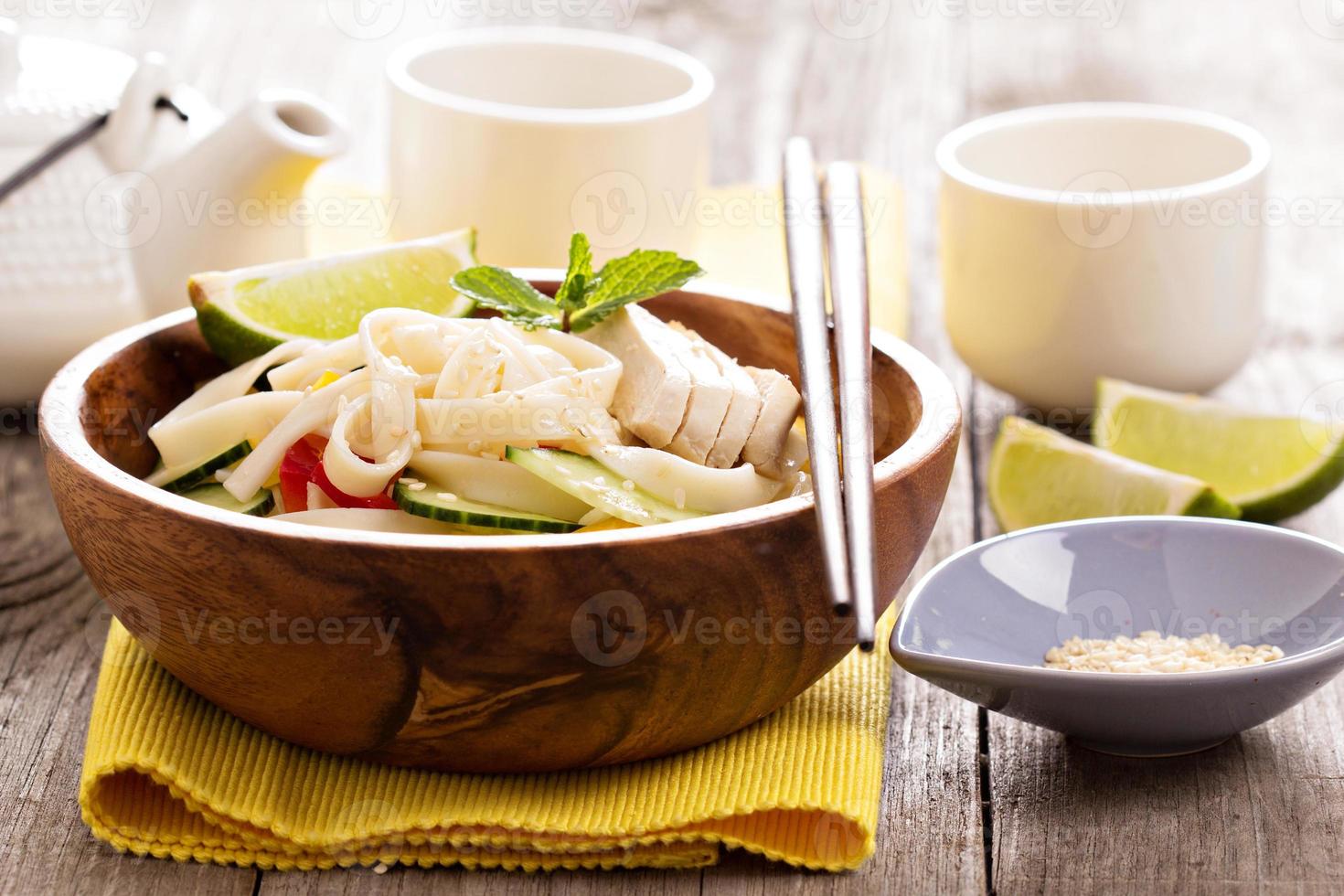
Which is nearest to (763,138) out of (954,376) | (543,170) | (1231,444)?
(954,376)

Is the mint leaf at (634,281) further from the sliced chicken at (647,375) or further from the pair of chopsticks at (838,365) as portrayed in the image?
the pair of chopsticks at (838,365)

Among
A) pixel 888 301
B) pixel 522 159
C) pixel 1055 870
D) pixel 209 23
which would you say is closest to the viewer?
pixel 1055 870

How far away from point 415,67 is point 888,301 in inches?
31.9

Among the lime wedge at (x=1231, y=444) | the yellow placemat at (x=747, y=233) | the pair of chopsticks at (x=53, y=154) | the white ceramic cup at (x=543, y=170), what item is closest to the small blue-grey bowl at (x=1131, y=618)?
the lime wedge at (x=1231, y=444)

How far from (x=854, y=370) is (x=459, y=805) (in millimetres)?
490

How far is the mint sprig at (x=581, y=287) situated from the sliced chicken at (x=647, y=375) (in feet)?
0.07

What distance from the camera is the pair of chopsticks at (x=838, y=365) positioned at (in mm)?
1004

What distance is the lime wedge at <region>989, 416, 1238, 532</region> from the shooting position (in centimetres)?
172

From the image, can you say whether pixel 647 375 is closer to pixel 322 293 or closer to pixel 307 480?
pixel 307 480

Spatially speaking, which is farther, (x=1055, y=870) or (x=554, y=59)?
(x=554, y=59)

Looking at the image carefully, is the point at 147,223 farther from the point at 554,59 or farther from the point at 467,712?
the point at 467,712

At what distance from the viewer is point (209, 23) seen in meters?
3.75

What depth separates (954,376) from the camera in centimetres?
219

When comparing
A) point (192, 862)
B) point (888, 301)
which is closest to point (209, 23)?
point (888, 301)
